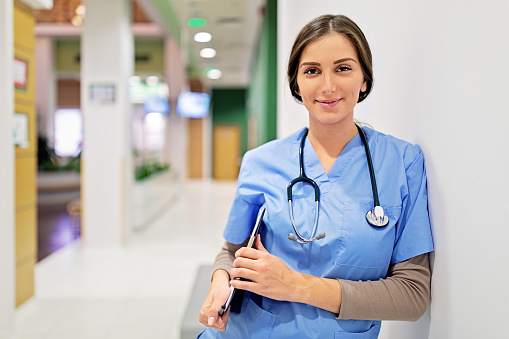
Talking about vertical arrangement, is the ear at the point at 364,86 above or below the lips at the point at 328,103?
above

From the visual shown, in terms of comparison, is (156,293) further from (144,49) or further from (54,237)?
(144,49)

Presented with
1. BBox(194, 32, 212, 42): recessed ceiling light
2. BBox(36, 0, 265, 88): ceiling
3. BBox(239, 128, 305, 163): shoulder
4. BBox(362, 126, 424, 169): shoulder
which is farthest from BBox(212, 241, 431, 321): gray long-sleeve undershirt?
BBox(194, 32, 212, 42): recessed ceiling light

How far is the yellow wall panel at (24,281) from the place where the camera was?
365 cm

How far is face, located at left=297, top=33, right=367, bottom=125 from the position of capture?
1.07 meters

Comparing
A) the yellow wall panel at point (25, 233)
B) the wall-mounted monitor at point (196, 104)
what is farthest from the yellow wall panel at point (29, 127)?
→ the wall-mounted monitor at point (196, 104)

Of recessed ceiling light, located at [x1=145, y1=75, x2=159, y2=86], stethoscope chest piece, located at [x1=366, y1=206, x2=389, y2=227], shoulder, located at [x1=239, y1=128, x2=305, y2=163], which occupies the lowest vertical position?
stethoscope chest piece, located at [x1=366, y1=206, x2=389, y2=227]

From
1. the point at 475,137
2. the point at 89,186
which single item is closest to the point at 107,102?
the point at 89,186

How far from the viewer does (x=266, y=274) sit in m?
1.01

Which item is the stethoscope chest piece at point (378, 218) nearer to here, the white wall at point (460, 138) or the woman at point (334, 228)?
the woman at point (334, 228)

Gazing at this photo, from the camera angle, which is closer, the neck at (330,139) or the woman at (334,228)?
the woman at (334,228)

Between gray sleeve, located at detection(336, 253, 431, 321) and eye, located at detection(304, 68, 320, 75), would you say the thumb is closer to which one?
gray sleeve, located at detection(336, 253, 431, 321)

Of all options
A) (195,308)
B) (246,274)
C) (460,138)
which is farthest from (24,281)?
(460,138)

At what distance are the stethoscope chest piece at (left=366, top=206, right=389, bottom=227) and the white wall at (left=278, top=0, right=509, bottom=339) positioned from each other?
14cm

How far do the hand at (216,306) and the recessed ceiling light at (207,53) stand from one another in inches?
400
